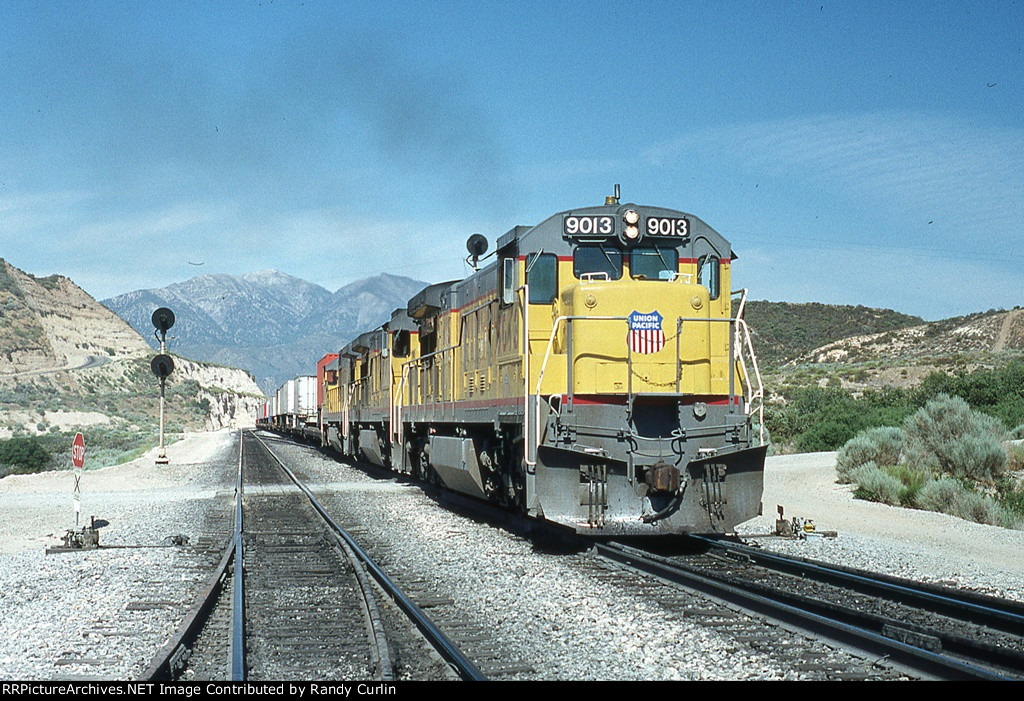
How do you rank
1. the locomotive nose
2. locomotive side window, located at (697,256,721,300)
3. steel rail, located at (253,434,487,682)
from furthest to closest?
1. locomotive side window, located at (697,256,721,300)
2. the locomotive nose
3. steel rail, located at (253,434,487,682)

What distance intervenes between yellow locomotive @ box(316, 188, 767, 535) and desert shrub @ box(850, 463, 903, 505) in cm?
751

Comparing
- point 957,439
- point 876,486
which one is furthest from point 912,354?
point 876,486

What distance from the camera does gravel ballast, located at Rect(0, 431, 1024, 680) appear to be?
6555 millimetres

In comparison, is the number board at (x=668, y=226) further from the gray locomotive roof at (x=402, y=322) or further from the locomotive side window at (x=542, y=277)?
the gray locomotive roof at (x=402, y=322)

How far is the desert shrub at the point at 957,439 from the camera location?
19094 mm

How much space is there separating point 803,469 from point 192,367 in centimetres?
11448

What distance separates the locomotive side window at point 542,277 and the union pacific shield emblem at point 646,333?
3.75 ft

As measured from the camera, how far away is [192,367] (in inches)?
5002

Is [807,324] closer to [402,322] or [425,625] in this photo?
[402,322]

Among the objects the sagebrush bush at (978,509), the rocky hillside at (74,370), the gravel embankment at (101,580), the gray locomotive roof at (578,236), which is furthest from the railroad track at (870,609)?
the rocky hillside at (74,370)

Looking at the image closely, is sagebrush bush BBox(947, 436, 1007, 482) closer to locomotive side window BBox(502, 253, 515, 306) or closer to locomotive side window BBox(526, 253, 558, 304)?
locomotive side window BBox(526, 253, 558, 304)

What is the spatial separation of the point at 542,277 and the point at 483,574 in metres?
3.53

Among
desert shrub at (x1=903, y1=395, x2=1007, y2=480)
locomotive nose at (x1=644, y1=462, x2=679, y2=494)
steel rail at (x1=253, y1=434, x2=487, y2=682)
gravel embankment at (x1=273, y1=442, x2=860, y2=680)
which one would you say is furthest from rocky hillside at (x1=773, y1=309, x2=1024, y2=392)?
steel rail at (x1=253, y1=434, x2=487, y2=682)
